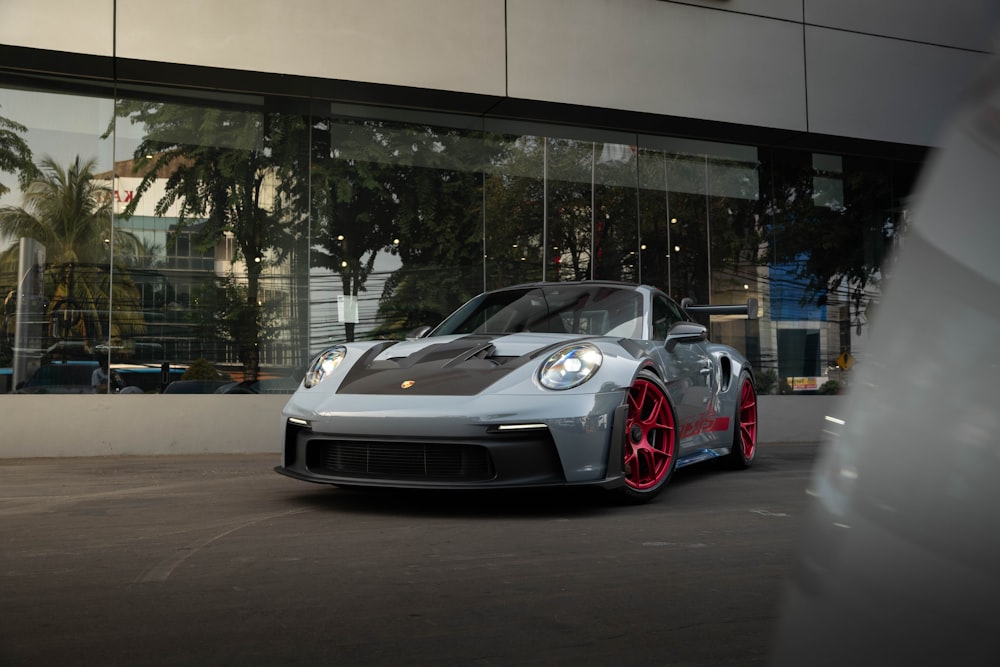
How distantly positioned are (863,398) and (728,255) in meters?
11.8

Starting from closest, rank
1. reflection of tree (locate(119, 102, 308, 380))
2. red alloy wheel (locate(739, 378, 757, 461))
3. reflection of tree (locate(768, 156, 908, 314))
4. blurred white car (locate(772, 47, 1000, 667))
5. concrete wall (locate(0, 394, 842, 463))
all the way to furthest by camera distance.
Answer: blurred white car (locate(772, 47, 1000, 667))
red alloy wheel (locate(739, 378, 757, 461))
concrete wall (locate(0, 394, 842, 463))
reflection of tree (locate(119, 102, 308, 380))
reflection of tree (locate(768, 156, 908, 314))

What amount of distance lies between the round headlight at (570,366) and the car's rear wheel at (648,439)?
0.26 meters

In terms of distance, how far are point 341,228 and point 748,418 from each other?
4.93 m

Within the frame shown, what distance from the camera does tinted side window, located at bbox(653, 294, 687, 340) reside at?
230 inches

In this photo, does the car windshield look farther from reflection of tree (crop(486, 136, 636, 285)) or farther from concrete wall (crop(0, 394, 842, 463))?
reflection of tree (crop(486, 136, 636, 285))

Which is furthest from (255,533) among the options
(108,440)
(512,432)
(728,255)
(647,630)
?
(728,255)

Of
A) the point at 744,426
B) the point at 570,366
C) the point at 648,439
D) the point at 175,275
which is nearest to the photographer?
the point at 570,366

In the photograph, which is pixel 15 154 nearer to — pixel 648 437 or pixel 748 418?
pixel 648 437

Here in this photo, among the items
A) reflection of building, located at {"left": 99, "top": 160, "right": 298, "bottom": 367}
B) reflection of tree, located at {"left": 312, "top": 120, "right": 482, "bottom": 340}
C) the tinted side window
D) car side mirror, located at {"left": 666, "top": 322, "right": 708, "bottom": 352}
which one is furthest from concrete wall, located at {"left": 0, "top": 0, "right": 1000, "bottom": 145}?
car side mirror, located at {"left": 666, "top": 322, "right": 708, "bottom": 352}

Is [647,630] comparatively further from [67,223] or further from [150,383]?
[67,223]

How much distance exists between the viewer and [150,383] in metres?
9.13

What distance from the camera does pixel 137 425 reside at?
8.73 metres

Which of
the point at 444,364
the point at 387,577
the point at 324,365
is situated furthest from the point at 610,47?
the point at 387,577

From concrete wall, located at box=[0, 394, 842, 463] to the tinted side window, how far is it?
418cm
